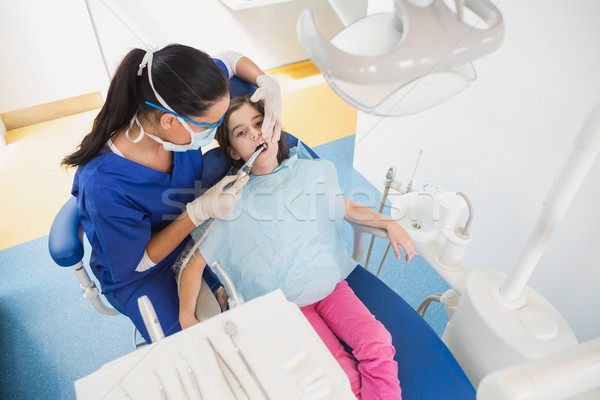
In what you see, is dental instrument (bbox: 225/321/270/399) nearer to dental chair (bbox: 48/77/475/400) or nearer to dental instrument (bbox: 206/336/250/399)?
dental instrument (bbox: 206/336/250/399)

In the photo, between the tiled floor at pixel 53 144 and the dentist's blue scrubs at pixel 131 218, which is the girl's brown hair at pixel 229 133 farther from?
the tiled floor at pixel 53 144

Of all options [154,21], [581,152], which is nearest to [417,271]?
[581,152]

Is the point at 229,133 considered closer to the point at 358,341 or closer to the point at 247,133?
the point at 247,133

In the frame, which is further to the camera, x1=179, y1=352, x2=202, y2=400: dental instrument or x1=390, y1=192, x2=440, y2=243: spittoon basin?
x1=390, y1=192, x2=440, y2=243: spittoon basin

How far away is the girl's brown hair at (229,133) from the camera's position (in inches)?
46.7

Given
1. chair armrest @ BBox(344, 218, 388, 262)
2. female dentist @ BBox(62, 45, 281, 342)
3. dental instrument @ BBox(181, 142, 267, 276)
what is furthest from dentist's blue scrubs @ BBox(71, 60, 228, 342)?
chair armrest @ BBox(344, 218, 388, 262)

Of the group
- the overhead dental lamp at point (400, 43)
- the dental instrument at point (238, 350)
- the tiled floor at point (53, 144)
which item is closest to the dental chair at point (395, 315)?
the dental instrument at point (238, 350)

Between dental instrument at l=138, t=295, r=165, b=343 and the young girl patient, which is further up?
dental instrument at l=138, t=295, r=165, b=343

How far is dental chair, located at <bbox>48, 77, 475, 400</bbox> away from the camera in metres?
1.01

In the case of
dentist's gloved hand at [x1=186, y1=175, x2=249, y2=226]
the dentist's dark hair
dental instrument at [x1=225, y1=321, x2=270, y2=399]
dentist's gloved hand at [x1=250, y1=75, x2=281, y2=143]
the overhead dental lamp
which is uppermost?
the overhead dental lamp

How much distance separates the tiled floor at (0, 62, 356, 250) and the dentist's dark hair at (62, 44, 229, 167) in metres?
1.27

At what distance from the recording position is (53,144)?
107 inches

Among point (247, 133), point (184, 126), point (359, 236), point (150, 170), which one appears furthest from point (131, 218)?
point (359, 236)

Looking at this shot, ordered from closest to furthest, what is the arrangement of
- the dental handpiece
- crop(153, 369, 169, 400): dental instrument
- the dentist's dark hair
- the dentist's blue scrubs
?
crop(153, 369, 169, 400): dental instrument
the dentist's dark hair
the dentist's blue scrubs
the dental handpiece
